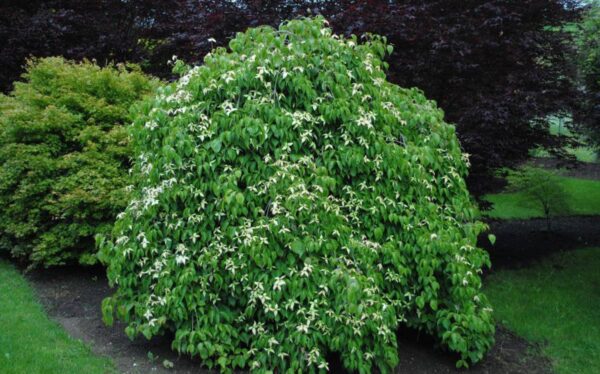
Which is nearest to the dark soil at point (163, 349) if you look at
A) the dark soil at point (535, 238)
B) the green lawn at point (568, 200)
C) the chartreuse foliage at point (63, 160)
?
the chartreuse foliage at point (63, 160)

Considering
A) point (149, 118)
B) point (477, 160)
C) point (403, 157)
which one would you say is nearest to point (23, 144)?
→ point (149, 118)

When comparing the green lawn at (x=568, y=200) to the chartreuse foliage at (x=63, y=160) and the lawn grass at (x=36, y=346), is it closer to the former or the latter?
the chartreuse foliage at (x=63, y=160)

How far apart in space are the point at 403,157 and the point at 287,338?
1838mm

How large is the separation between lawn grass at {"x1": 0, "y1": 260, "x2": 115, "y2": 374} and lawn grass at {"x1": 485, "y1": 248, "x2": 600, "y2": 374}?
4093 mm

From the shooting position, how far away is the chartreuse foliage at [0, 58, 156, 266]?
6219 mm

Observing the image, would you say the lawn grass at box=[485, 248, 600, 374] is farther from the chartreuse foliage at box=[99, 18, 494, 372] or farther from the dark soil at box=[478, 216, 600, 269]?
the chartreuse foliage at box=[99, 18, 494, 372]

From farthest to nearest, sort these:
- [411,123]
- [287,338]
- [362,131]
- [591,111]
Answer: [591,111] < [411,123] < [362,131] < [287,338]

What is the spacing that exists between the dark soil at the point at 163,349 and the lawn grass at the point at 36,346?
0.13 meters

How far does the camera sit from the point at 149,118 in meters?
4.68

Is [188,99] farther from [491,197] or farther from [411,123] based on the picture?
[491,197]

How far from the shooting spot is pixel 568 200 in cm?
1075

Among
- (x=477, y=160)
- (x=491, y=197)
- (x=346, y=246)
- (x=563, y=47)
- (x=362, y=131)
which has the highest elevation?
(x=563, y=47)

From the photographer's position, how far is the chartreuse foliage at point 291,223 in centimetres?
414

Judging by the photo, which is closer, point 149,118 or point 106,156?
point 149,118
